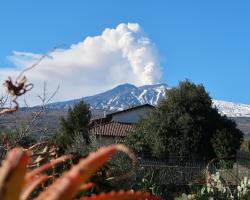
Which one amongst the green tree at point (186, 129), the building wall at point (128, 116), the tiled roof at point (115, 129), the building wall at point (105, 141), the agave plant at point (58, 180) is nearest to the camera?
the agave plant at point (58, 180)

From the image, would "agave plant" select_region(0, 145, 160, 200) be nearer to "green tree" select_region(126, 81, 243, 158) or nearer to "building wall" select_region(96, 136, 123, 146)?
"building wall" select_region(96, 136, 123, 146)

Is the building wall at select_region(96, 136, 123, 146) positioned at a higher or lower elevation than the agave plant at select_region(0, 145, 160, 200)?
higher

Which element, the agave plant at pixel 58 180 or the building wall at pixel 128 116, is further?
the building wall at pixel 128 116

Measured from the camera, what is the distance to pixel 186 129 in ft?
155

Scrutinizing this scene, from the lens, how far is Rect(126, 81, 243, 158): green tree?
46125mm

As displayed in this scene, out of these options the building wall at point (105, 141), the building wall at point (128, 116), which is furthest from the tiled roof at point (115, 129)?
the building wall at point (128, 116)

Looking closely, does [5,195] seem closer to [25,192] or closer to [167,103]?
[25,192]

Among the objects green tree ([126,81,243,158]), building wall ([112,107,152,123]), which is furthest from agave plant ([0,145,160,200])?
building wall ([112,107,152,123])

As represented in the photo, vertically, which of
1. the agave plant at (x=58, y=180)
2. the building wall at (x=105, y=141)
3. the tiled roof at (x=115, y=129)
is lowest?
the agave plant at (x=58, y=180)

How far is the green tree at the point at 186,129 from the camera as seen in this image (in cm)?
4612

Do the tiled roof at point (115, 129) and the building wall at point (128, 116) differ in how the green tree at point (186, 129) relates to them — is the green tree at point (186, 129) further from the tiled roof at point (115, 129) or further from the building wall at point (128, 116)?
the building wall at point (128, 116)

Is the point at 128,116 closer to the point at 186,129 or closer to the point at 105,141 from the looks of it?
the point at 186,129

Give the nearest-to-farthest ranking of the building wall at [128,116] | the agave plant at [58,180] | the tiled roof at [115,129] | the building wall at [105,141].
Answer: the agave plant at [58,180]
the building wall at [105,141]
the tiled roof at [115,129]
the building wall at [128,116]

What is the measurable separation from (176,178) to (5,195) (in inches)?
1252
